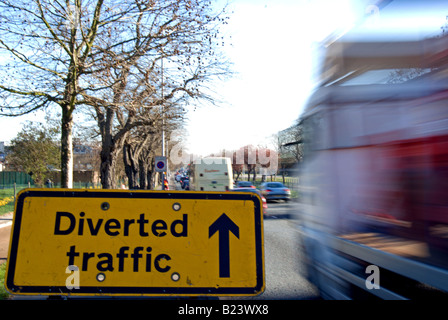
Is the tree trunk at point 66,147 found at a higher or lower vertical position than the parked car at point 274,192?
higher

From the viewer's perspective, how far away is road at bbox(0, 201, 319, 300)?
210 inches

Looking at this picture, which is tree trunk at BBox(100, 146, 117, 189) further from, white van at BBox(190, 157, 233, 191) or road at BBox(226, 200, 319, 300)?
white van at BBox(190, 157, 233, 191)

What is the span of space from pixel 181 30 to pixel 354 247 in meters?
9.21

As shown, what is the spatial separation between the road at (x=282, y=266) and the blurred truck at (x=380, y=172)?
0.79 meters

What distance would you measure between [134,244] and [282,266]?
535 centimetres

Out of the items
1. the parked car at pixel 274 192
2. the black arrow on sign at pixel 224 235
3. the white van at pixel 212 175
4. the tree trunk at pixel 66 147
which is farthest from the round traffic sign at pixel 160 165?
the black arrow on sign at pixel 224 235

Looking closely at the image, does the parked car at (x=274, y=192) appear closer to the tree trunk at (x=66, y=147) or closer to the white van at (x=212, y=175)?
the white van at (x=212, y=175)

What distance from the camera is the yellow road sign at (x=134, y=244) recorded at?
2.28 meters

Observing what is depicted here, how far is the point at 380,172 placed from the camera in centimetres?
310

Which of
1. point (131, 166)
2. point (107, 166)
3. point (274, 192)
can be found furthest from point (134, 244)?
point (131, 166)

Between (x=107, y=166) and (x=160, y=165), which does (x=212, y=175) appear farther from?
(x=107, y=166)

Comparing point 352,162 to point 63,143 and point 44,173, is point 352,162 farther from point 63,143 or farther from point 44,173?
point 44,173

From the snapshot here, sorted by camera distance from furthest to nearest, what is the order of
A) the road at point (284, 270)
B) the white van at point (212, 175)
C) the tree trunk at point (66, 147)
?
1. the white van at point (212, 175)
2. the tree trunk at point (66, 147)
3. the road at point (284, 270)
